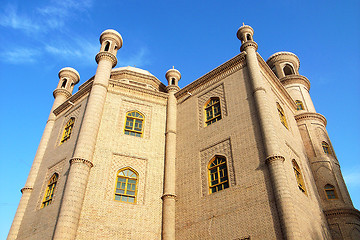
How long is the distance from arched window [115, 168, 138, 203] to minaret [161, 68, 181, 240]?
4.11 feet

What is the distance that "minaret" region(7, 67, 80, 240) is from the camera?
42.2 feet

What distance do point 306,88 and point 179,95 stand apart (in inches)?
347

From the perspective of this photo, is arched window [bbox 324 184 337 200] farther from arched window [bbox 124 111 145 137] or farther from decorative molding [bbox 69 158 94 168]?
decorative molding [bbox 69 158 94 168]

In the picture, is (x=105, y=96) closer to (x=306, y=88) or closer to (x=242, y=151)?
(x=242, y=151)

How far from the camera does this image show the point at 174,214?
12.0m

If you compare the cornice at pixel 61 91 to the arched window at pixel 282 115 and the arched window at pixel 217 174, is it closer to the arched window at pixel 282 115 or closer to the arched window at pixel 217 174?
the arched window at pixel 217 174

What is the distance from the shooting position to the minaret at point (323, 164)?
12984 millimetres

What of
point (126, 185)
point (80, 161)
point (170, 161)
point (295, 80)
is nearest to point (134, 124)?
point (170, 161)

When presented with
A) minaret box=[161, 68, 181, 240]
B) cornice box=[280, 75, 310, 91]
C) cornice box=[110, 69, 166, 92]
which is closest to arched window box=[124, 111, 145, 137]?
minaret box=[161, 68, 181, 240]

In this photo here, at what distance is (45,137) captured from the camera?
51.7 ft

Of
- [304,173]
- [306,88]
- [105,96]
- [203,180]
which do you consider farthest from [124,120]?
[306,88]

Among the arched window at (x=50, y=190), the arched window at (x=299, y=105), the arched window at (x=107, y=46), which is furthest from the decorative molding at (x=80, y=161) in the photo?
the arched window at (x=299, y=105)

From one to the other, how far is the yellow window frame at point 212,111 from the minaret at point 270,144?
1.96 metres

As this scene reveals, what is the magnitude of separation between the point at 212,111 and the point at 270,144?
396 centimetres
